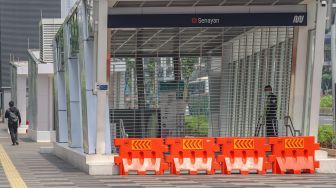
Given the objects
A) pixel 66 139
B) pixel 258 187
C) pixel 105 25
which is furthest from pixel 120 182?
pixel 66 139

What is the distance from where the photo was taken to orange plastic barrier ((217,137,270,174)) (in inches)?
790

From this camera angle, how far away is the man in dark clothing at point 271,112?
2253 cm

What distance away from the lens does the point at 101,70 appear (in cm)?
2036

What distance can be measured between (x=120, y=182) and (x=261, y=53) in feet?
24.4

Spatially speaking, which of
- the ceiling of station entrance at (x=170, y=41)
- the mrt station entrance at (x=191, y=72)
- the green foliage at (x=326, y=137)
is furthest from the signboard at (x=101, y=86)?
the green foliage at (x=326, y=137)

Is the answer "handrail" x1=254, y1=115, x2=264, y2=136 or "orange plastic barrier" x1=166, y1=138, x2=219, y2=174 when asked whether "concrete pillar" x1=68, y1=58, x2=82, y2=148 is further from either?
"orange plastic barrier" x1=166, y1=138, x2=219, y2=174

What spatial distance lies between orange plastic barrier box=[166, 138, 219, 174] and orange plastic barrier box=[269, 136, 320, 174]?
4.09ft

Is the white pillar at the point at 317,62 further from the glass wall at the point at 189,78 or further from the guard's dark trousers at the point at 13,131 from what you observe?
the guard's dark trousers at the point at 13,131

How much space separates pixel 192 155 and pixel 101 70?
8.65ft

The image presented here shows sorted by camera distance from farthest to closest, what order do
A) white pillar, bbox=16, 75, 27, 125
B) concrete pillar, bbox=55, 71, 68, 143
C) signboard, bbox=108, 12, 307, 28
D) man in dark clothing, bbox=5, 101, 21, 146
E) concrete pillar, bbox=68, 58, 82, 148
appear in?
white pillar, bbox=16, 75, 27, 125 → man in dark clothing, bbox=5, 101, 21, 146 → concrete pillar, bbox=55, 71, 68, 143 → concrete pillar, bbox=68, 58, 82, 148 → signboard, bbox=108, 12, 307, 28

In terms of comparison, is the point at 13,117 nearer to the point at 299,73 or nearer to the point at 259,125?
the point at 259,125

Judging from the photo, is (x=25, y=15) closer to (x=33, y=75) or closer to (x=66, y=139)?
(x=33, y=75)

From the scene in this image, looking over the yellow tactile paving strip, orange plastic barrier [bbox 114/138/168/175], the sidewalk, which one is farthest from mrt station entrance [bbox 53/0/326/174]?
the yellow tactile paving strip

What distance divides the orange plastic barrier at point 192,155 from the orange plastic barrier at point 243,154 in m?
0.19
